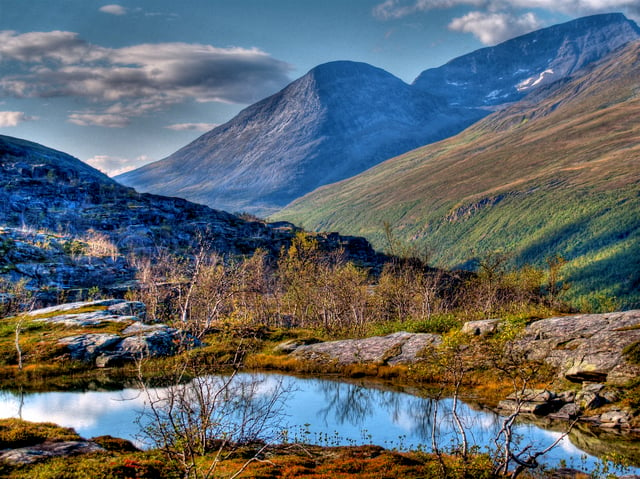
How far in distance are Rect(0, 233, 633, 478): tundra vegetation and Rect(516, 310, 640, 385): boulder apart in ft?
9.51

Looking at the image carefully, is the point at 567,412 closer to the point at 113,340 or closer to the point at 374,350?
the point at 374,350

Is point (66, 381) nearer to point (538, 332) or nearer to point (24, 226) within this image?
point (538, 332)

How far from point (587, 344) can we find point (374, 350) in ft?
85.8

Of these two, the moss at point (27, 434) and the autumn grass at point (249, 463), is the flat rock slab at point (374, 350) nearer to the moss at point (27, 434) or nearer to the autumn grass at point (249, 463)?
the autumn grass at point (249, 463)

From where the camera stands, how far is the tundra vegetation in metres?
25.6

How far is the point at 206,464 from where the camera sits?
2783cm

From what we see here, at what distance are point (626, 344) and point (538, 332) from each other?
10.2 metres

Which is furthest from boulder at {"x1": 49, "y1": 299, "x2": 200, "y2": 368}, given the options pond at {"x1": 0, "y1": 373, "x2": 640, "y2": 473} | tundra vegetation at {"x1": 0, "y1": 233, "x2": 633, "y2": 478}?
pond at {"x1": 0, "y1": 373, "x2": 640, "y2": 473}

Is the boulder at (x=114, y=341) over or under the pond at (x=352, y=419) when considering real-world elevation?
over

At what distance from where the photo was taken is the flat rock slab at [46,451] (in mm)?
25484

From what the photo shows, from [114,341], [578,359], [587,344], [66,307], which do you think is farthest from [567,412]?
[66,307]

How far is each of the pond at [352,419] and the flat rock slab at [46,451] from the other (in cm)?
462

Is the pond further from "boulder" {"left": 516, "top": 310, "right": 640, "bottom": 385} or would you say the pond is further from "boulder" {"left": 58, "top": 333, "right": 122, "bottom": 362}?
"boulder" {"left": 58, "top": 333, "right": 122, "bottom": 362}

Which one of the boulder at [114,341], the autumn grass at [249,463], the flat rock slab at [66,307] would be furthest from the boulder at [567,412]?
the flat rock slab at [66,307]
